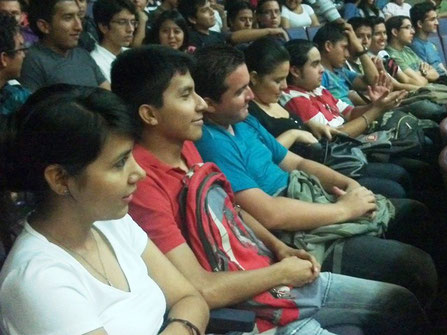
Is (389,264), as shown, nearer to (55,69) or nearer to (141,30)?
(55,69)

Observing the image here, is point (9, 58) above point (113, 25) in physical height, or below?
above

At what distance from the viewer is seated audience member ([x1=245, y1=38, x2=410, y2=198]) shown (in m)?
2.20

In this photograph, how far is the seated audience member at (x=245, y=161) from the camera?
1.60 metres

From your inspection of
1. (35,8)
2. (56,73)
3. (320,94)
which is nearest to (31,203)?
(56,73)

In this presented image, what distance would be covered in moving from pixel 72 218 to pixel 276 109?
4.80 ft

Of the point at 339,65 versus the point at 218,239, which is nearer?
the point at 218,239

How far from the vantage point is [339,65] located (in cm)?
348

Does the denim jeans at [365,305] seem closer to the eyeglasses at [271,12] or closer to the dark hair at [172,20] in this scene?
the dark hair at [172,20]

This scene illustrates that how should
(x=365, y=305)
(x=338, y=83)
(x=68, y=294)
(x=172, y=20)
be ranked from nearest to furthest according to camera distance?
(x=68, y=294)
(x=365, y=305)
(x=172, y=20)
(x=338, y=83)

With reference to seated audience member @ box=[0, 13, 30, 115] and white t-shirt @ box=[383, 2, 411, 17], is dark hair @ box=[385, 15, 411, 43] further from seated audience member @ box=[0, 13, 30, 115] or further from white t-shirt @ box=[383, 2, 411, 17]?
seated audience member @ box=[0, 13, 30, 115]

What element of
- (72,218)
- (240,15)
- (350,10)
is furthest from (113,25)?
(350,10)

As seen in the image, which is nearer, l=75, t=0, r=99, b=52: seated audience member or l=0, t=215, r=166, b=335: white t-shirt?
l=0, t=215, r=166, b=335: white t-shirt

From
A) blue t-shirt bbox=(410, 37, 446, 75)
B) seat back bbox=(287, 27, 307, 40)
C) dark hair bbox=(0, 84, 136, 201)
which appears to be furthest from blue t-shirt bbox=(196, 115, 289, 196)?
blue t-shirt bbox=(410, 37, 446, 75)

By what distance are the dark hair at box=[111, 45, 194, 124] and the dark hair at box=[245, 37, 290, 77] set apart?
874 mm
